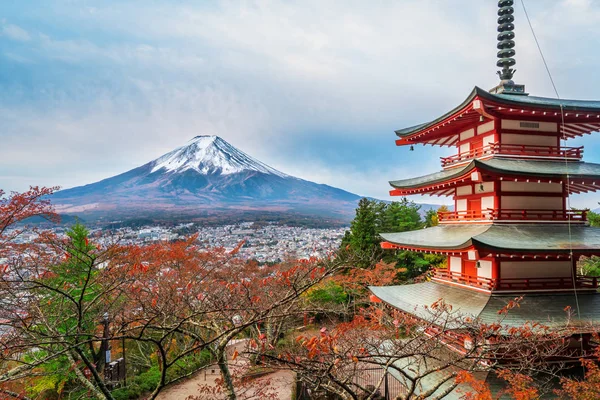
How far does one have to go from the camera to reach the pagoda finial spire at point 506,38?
958cm

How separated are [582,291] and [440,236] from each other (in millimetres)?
3385

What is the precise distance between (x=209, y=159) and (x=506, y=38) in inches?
3299

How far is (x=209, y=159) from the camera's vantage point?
8794 centimetres

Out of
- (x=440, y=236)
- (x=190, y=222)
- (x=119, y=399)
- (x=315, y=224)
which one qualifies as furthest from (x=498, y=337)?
(x=315, y=224)

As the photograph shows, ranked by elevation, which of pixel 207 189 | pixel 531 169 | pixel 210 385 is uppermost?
pixel 207 189

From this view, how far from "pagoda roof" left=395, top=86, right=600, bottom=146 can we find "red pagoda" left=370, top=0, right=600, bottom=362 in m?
0.02

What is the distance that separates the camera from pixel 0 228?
745 cm

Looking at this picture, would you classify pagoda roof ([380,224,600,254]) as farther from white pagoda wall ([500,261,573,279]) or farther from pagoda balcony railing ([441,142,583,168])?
pagoda balcony railing ([441,142,583,168])

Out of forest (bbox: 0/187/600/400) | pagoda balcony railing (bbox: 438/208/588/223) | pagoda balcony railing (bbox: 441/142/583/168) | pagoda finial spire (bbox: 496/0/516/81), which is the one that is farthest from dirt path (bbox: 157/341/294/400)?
pagoda finial spire (bbox: 496/0/516/81)

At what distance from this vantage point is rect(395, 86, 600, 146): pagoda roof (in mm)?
7996

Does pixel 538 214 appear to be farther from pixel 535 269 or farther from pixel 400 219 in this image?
pixel 400 219

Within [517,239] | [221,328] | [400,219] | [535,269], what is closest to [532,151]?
[517,239]

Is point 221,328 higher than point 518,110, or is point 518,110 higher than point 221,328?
point 518,110

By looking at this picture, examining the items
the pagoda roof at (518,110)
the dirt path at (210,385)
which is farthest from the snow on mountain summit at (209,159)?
the pagoda roof at (518,110)
